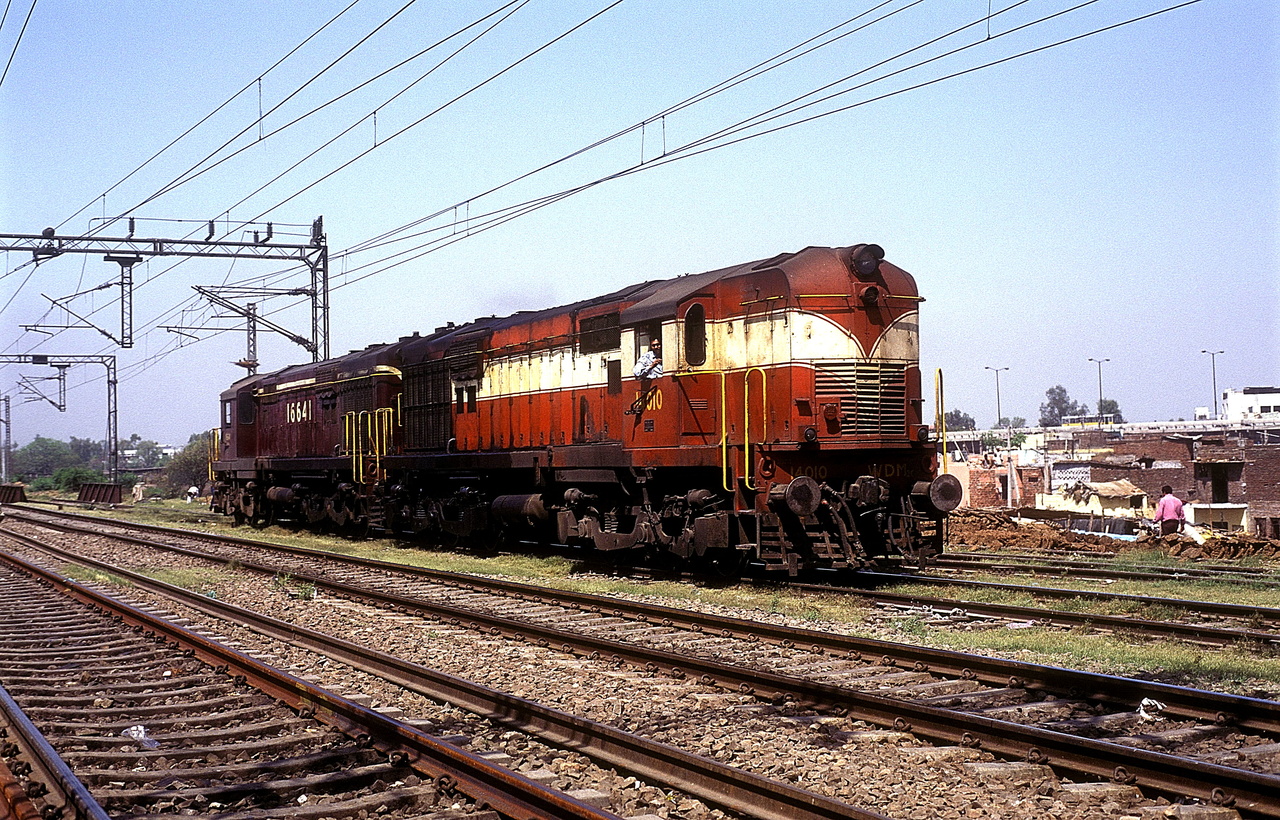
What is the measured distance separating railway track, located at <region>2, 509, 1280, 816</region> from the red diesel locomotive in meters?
2.56

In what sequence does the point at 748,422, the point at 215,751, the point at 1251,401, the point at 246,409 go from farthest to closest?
the point at 1251,401 → the point at 246,409 → the point at 748,422 → the point at 215,751

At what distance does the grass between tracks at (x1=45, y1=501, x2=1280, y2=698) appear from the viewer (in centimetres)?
848

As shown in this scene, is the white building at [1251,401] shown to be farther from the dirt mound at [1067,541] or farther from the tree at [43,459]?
the tree at [43,459]

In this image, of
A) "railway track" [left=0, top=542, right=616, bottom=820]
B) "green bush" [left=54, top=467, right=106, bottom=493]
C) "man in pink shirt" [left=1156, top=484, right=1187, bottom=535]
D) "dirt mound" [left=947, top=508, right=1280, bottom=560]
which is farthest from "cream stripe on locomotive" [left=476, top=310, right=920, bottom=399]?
"green bush" [left=54, top=467, right=106, bottom=493]

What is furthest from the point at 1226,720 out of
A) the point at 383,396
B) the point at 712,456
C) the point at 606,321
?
the point at 383,396

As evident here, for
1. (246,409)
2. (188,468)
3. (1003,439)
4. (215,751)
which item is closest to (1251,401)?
(1003,439)

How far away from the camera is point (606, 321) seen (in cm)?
1595

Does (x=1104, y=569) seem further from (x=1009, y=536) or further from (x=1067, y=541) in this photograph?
(x=1009, y=536)

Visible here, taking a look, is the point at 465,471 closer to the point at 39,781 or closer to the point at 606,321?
the point at 606,321

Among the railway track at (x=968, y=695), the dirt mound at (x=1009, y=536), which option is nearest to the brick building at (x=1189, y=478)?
the dirt mound at (x=1009, y=536)

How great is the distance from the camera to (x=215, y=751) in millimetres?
6406

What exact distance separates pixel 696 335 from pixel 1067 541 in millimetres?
9943

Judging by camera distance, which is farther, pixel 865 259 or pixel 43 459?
pixel 43 459

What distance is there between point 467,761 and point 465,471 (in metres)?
13.9
